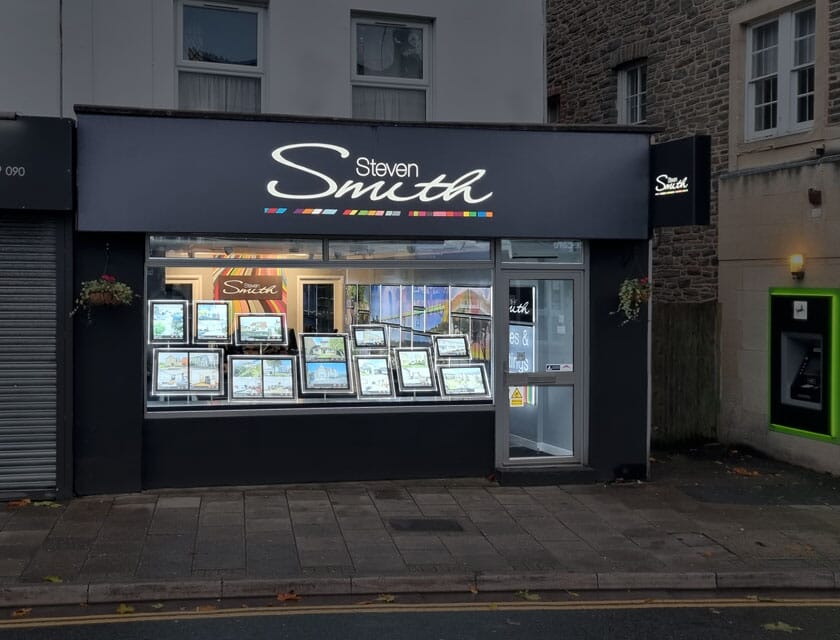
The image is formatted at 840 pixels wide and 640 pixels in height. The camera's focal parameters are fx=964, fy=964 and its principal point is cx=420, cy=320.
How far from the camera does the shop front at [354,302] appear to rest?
10852 mm

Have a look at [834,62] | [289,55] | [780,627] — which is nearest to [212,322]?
[289,55]

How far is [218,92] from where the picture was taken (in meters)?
11.7

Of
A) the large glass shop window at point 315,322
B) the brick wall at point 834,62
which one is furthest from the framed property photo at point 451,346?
the brick wall at point 834,62

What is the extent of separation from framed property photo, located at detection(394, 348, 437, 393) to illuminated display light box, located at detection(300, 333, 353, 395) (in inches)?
26.1

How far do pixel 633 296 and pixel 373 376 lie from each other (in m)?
3.38

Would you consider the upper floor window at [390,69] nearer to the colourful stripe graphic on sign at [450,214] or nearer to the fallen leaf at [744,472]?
the colourful stripe graphic on sign at [450,214]

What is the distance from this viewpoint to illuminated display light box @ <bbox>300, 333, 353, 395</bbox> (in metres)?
11.8

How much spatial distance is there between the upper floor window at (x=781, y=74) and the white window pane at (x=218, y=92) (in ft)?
25.6

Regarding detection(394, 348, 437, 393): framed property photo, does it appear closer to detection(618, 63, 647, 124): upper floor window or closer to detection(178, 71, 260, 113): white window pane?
detection(178, 71, 260, 113): white window pane

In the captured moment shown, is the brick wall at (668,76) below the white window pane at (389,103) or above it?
above

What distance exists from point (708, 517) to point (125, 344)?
266 inches

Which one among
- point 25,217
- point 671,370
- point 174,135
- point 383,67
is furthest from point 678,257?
point 25,217

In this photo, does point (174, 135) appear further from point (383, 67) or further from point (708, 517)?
point (708, 517)

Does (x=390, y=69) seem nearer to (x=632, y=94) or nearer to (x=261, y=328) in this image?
(x=261, y=328)
